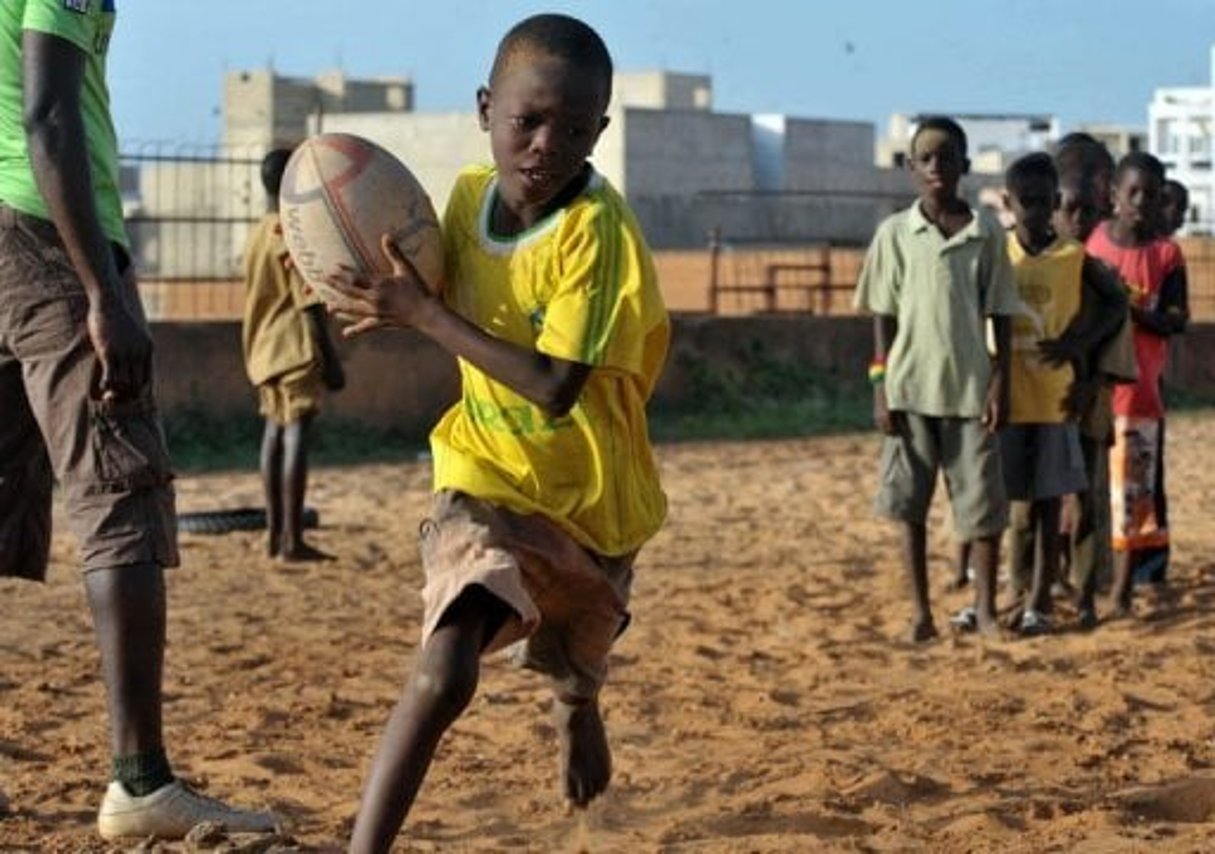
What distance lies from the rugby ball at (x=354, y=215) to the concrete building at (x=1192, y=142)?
121 feet

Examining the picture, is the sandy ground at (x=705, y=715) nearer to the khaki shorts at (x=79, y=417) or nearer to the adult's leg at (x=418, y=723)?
the khaki shorts at (x=79, y=417)

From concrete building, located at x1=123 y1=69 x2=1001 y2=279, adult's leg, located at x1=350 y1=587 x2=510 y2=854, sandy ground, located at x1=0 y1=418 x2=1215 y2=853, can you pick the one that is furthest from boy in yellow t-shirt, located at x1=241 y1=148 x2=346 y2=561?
concrete building, located at x1=123 y1=69 x2=1001 y2=279

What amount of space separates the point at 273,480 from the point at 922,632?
327 cm

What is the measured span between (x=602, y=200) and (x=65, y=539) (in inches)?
280

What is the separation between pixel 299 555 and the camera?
1061 cm

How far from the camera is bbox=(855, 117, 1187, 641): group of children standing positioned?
27.2 ft

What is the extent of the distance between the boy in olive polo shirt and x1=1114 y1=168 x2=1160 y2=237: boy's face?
3.45 ft

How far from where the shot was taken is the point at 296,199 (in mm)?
4734

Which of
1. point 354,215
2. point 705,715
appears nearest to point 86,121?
point 354,215

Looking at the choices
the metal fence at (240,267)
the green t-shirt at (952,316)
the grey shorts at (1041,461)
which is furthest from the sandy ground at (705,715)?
the metal fence at (240,267)

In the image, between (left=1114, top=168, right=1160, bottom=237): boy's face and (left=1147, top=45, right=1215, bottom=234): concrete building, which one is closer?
(left=1114, top=168, right=1160, bottom=237): boy's face

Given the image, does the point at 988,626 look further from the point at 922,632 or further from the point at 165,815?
the point at 165,815

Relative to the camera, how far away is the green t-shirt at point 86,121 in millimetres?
5164

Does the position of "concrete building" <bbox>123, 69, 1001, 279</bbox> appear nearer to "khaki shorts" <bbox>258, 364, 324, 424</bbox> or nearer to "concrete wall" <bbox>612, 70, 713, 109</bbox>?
"concrete wall" <bbox>612, 70, 713, 109</bbox>
